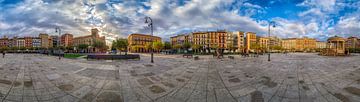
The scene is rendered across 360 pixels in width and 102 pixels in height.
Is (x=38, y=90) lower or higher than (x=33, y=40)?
lower

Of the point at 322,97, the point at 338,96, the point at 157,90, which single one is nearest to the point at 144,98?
the point at 157,90

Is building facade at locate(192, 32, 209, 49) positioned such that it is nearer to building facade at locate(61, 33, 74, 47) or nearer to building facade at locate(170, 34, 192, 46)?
building facade at locate(170, 34, 192, 46)

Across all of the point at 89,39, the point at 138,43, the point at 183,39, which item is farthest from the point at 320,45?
the point at 89,39

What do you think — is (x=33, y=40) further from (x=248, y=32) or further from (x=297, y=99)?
(x=297, y=99)

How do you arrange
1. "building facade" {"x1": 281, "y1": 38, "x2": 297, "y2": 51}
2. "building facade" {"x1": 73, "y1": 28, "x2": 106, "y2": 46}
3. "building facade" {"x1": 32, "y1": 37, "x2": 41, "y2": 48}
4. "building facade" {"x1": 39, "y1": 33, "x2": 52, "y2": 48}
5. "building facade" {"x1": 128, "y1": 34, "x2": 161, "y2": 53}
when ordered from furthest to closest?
"building facade" {"x1": 281, "y1": 38, "x2": 297, "y2": 51} → "building facade" {"x1": 39, "y1": 33, "x2": 52, "y2": 48} → "building facade" {"x1": 32, "y1": 37, "x2": 41, "y2": 48} → "building facade" {"x1": 73, "y1": 28, "x2": 106, "y2": 46} → "building facade" {"x1": 128, "y1": 34, "x2": 161, "y2": 53}

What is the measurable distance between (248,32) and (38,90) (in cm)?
10402

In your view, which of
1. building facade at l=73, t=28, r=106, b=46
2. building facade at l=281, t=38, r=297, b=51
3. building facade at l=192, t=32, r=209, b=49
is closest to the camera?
building facade at l=192, t=32, r=209, b=49

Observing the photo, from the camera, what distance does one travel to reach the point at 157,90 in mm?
5691

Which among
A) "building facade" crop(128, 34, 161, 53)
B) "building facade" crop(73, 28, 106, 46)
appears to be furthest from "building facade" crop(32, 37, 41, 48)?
"building facade" crop(128, 34, 161, 53)

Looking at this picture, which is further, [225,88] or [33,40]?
[33,40]

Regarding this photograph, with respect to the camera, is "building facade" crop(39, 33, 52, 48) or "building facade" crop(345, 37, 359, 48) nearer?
"building facade" crop(39, 33, 52, 48)

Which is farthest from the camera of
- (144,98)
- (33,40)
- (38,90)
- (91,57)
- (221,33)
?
(33,40)

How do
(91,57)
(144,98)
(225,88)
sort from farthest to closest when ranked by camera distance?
1. (91,57)
2. (225,88)
3. (144,98)

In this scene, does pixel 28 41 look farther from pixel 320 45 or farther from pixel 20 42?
pixel 320 45
